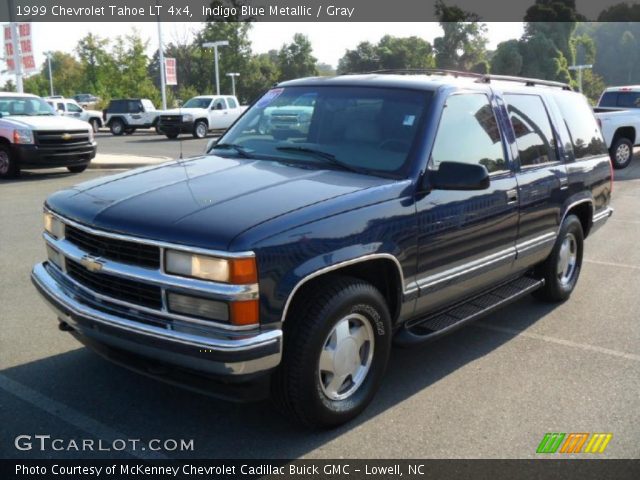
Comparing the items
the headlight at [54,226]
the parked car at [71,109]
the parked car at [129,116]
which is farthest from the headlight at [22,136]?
the parked car at [129,116]

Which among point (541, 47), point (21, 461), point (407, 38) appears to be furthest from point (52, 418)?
point (407, 38)

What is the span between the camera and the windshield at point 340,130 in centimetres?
405

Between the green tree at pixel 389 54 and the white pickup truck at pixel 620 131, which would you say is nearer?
the white pickup truck at pixel 620 131

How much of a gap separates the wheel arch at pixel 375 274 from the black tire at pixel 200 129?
26.3 meters

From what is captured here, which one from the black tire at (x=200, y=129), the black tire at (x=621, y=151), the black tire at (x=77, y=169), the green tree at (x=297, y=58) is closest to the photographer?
the black tire at (x=77, y=169)

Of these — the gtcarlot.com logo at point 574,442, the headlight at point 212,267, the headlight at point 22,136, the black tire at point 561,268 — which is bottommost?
the gtcarlot.com logo at point 574,442

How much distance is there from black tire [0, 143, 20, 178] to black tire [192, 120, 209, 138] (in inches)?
613

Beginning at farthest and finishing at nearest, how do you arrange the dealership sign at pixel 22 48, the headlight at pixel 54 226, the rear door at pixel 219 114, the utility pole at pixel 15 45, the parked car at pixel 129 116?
1. the parked car at pixel 129 116
2. the rear door at pixel 219 114
3. the dealership sign at pixel 22 48
4. the utility pole at pixel 15 45
5. the headlight at pixel 54 226

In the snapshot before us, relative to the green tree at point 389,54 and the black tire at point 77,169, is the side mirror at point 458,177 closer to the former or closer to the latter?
the black tire at point 77,169

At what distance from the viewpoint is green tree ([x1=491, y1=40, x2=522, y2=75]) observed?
61844mm

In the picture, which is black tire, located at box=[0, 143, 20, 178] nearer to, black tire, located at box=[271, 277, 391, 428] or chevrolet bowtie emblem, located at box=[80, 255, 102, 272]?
chevrolet bowtie emblem, located at box=[80, 255, 102, 272]

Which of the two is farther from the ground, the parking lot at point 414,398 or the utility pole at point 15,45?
the utility pole at point 15,45

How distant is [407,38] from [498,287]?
314 ft

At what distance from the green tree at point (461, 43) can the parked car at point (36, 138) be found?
57.8m
